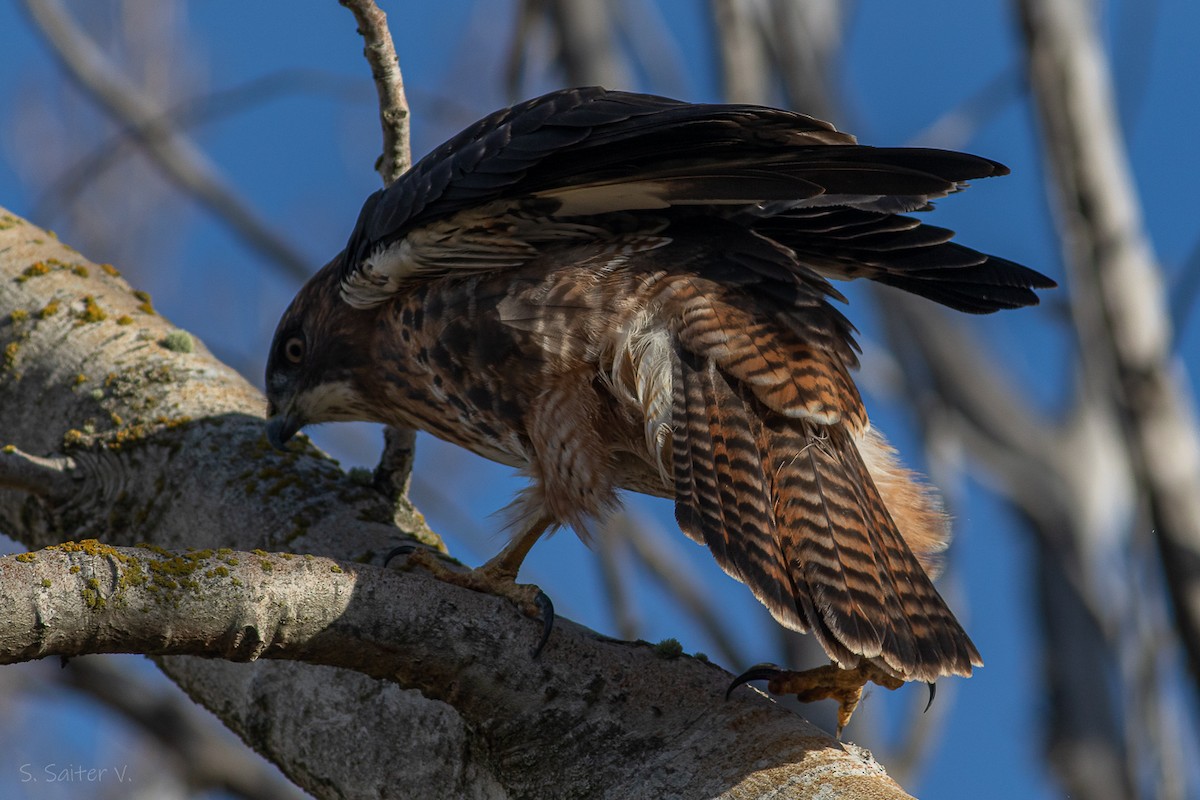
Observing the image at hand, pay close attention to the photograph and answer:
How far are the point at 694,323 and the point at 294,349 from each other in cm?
174

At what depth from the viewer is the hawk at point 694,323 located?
9.55 ft

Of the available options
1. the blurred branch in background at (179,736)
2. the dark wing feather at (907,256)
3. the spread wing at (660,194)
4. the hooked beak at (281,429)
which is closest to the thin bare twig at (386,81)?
the spread wing at (660,194)

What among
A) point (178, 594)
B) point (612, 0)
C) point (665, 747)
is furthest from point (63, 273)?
point (612, 0)

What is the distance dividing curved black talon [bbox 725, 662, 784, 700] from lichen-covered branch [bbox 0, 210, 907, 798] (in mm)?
32

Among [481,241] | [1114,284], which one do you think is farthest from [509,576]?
[1114,284]

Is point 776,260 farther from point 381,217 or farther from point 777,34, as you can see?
point 777,34

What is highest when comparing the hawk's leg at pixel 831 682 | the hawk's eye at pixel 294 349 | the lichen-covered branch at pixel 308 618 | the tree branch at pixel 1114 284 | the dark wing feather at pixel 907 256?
the tree branch at pixel 1114 284

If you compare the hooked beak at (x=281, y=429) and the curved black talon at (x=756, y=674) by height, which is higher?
the hooked beak at (x=281, y=429)

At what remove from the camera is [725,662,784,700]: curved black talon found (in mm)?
2670

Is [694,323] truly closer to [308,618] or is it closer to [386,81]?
[386,81]

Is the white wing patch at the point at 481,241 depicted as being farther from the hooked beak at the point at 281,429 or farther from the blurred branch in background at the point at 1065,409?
the blurred branch in background at the point at 1065,409

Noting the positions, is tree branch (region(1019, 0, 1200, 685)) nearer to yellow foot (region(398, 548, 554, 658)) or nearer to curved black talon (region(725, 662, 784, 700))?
curved black talon (region(725, 662, 784, 700))

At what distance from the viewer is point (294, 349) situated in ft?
14.7

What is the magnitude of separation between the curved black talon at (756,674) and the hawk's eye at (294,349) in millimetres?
2185
